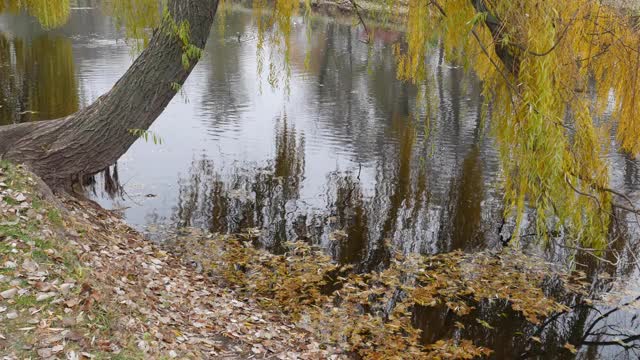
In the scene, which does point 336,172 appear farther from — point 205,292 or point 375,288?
point 205,292

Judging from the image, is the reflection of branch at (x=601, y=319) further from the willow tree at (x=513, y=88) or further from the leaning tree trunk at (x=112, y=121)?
the leaning tree trunk at (x=112, y=121)

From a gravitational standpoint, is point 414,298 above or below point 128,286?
below

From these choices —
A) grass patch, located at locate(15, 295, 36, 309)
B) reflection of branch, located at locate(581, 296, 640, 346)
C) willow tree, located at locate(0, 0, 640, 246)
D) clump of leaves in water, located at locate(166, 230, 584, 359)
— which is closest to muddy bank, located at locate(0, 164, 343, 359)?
grass patch, located at locate(15, 295, 36, 309)

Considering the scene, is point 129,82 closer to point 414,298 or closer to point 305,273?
point 305,273

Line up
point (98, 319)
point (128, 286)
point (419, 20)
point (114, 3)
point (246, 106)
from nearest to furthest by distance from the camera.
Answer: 1. point (98, 319)
2. point (128, 286)
3. point (419, 20)
4. point (114, 3)
5. point (246, 106)

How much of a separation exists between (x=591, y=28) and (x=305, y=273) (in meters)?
3.82

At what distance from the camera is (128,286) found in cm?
435

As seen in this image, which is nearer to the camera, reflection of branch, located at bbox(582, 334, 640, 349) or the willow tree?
the willow tree

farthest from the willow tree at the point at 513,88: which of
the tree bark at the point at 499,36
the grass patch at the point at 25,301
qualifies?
the grass patch at the point at 25,301

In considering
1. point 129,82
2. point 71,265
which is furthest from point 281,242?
point 71,265

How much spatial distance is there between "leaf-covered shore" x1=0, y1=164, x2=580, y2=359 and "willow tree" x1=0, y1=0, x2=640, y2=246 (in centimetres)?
83

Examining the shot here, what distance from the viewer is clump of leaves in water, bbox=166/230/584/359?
511 centimetres

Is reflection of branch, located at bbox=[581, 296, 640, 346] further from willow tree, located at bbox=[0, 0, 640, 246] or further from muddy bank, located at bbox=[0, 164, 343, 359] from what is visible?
muddy bank, located at bbox=[0, 164, 343, 359]

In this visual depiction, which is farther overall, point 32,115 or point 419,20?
point 32,115
